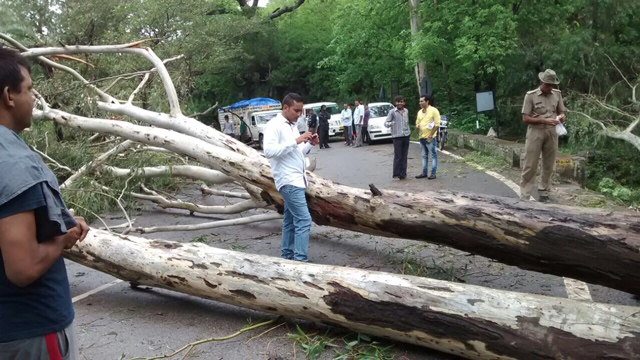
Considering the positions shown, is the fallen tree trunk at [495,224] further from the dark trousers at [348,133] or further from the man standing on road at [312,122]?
the man standing on road at [312,122]

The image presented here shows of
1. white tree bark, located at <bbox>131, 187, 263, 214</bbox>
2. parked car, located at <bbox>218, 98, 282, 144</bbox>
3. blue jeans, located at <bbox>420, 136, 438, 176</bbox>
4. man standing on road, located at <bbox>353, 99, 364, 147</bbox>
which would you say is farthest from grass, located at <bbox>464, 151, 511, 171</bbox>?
parked car, located at <bbox>218, 98, 282, 144</bbox>

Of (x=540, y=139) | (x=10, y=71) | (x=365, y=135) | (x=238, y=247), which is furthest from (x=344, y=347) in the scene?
(x=365, y=135)

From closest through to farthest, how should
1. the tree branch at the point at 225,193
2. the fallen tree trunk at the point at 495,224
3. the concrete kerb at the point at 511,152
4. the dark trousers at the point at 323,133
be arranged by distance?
the fallen tree trunk at the point at 495,224
the tree branch at the point at 225,193
the concrete kerb at the point at 511,152
the dark trousers at the point at 323,133

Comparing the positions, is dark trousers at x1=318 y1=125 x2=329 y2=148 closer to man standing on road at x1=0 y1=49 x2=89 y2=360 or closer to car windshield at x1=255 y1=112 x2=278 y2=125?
car windshield at x1=255 y1=112 x2=278 y2=125

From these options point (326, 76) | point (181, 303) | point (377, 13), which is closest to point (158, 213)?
point (181, 303)

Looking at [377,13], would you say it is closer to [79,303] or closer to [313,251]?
[313,251]

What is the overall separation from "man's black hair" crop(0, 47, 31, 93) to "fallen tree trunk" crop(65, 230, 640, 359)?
242 centimetres

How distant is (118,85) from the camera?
10.4 m

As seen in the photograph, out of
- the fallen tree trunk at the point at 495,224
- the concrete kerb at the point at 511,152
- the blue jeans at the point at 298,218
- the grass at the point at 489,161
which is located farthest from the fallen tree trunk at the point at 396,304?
the grass at the point at 489,161

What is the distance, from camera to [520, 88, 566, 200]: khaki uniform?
7.05 m

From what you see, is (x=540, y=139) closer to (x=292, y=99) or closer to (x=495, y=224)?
(x=495, y=224)

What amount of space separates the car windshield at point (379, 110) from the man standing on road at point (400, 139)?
10583mm

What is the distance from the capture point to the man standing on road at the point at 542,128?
7020 millimetres

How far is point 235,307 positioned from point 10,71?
3037 millimetres
